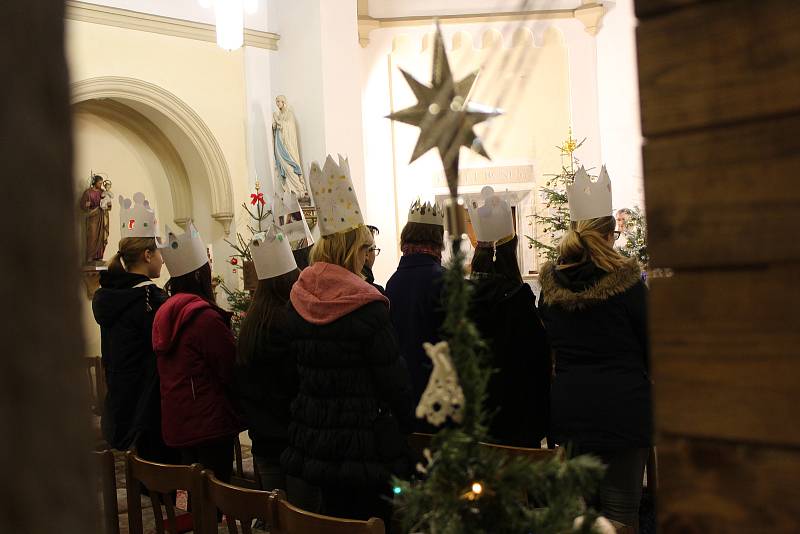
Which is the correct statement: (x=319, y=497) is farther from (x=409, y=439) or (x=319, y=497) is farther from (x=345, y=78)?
(x=345, y=78)

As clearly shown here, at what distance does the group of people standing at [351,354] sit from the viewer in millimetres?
2512

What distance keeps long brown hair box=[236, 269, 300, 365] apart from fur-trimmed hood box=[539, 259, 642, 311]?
36.7 inches

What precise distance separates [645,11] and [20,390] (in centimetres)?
90

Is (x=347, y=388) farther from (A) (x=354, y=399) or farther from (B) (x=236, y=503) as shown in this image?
(B) (x=236, y=503)

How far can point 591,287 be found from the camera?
2.68 metres

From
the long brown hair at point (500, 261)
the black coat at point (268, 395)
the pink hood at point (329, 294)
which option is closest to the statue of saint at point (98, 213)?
the black coat at point (268, 395)

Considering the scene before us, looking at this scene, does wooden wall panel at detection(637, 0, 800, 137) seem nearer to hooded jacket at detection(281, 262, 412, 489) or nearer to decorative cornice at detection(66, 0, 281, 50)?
hooded jacket at detection(281, 262, 412, 489)

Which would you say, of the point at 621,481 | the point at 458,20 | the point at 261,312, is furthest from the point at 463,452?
the point at 458,20

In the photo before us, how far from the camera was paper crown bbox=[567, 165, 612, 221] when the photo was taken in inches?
126

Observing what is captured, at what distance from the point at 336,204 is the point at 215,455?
1.19 m

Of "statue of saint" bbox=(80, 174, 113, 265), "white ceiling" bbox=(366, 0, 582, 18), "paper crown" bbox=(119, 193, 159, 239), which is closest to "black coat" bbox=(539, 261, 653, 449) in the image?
"paper crown" bbox=(119, 193, 159, 239)

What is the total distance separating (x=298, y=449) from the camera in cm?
266

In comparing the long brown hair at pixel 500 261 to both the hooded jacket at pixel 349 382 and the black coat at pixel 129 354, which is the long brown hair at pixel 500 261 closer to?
the hooded jacket at pixel 349 382

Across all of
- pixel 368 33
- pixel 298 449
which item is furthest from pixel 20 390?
pixel 368 33
